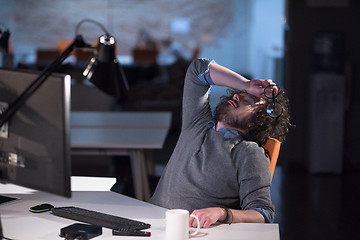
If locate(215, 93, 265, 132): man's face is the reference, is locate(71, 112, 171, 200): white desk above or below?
below

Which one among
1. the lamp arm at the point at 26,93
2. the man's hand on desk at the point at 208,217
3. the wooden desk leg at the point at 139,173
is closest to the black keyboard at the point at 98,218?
the man's hand on desk at the point at 208,217

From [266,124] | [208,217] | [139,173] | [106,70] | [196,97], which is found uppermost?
[106,70]

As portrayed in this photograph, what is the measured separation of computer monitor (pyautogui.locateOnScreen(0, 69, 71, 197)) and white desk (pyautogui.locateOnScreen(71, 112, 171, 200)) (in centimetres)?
155

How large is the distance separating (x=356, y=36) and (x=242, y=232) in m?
4.51

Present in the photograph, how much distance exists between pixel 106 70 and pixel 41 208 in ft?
2.14

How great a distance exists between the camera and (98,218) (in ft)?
6.31

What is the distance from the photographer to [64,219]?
196 cm

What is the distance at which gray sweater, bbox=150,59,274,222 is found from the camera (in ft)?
6.81

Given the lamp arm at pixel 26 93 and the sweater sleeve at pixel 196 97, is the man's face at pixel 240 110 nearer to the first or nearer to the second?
the sweater sleeve at pixel 196 97

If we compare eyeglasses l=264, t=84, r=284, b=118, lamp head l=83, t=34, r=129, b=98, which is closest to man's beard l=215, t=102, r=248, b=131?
eyeglasses l=264, t=84, r=284, b=118

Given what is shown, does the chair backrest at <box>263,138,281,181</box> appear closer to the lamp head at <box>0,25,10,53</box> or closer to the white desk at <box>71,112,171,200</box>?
the white desk at <box>71,112,171,200</box>

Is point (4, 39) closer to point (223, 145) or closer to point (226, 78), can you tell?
point (226, 78)

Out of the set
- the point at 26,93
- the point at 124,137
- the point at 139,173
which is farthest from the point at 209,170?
the point at 124,137

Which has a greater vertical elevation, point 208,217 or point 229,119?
point 229,119
